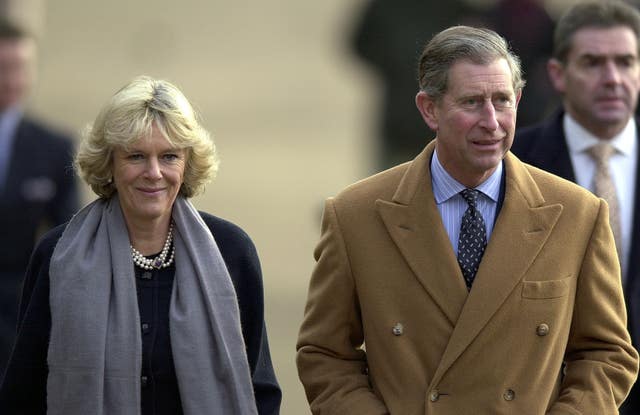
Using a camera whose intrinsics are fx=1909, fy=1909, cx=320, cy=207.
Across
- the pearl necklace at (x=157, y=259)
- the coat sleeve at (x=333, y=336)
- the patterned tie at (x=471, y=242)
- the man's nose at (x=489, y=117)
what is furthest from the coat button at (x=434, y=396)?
the pearl necklace at (x=157, y=259)

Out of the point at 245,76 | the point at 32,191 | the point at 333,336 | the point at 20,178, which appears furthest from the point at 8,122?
the point at 245,76

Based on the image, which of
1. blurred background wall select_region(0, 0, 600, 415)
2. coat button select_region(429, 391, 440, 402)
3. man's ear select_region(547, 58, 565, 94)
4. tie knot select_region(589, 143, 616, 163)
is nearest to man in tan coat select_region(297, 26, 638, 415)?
coat button select_region(429, 391, 440, 402)

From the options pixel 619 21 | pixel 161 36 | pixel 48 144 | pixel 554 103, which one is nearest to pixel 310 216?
pixel 554 103

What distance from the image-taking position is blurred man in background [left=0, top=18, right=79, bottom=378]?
855 centimetres

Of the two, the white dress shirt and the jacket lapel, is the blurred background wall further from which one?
the white dress shirt

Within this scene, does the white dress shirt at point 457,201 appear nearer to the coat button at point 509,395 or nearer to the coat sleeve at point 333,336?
the coat sleeve at point 333,336

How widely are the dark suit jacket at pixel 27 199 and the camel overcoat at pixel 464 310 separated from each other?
287cm

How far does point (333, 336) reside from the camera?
5.86 m

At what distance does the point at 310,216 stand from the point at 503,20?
4.17m

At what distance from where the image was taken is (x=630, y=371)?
5875 mm

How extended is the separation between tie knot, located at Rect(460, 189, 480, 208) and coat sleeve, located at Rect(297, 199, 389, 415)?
1.31ft

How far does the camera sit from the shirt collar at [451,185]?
19.1 feet

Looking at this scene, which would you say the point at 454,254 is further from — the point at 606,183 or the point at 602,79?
the point at 602,79

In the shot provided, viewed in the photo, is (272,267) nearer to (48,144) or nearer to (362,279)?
(48,144)
